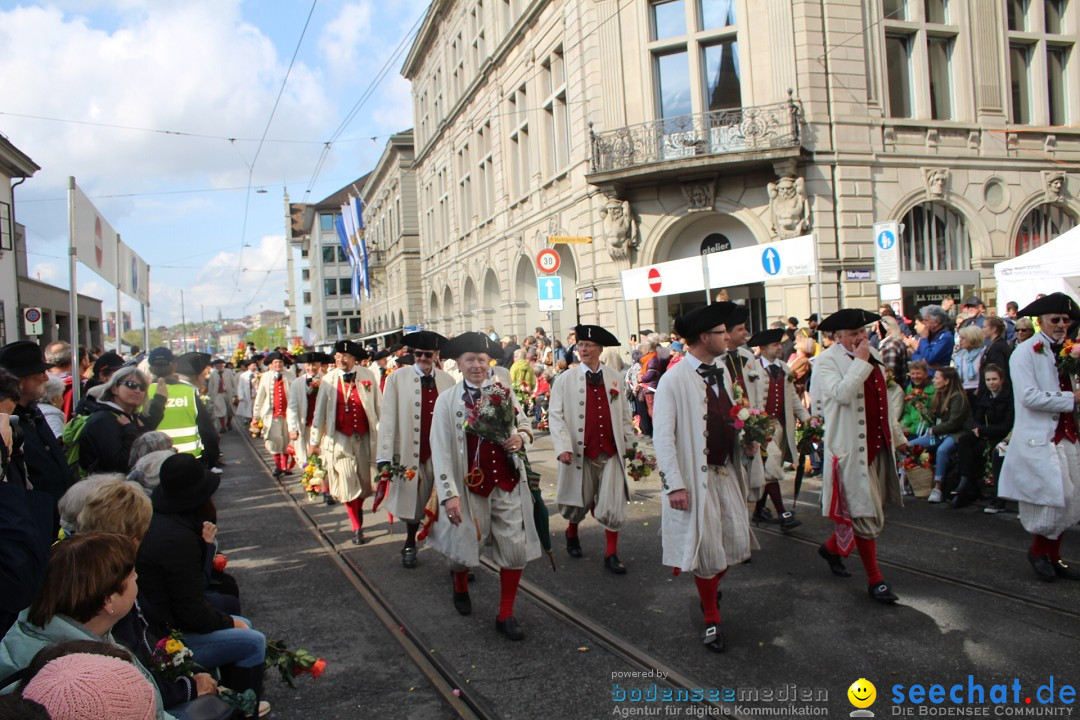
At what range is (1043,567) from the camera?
18.4ft

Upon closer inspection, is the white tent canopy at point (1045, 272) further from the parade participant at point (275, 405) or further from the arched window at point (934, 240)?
the parade participant at point (275, 405)

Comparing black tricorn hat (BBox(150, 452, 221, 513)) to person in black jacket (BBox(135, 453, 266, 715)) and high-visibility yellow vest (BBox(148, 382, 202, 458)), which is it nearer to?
person in black jacket (BBox(135, 453, 266, 715))

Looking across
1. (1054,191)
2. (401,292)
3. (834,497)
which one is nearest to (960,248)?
(1054,191)

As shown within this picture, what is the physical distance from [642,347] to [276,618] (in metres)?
10.2

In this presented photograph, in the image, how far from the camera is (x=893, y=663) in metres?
4.37

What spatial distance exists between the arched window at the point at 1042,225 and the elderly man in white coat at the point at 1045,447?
1720 cm

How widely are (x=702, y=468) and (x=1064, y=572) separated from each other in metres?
3.02

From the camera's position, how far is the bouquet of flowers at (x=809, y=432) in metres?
6.28

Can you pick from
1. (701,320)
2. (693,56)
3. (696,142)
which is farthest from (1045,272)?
(693,56)

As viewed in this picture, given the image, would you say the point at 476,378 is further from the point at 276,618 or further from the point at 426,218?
the point at 426,218

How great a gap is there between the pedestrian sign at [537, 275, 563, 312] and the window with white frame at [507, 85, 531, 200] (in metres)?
13.1

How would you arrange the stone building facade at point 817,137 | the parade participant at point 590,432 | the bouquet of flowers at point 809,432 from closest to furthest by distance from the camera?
the bouquet of flowers at point 809,432 < the parade participant at point 590,432 < the stone building facade at point 817,137

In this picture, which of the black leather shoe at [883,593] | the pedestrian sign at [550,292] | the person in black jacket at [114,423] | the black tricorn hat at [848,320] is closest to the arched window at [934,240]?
the pedestrian sign at [550,292]

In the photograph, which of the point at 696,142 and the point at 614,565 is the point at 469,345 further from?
the point at 696,142
